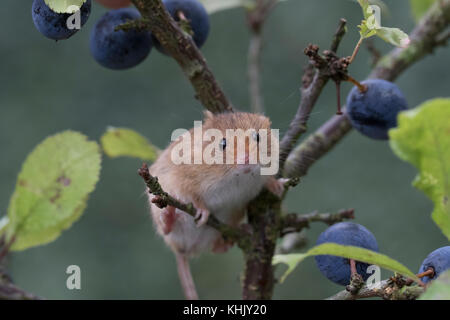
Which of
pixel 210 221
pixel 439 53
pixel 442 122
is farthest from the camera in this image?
pixel 439 53

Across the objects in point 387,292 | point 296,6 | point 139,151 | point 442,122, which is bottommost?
point 387,292

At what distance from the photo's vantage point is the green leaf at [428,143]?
2.63ft

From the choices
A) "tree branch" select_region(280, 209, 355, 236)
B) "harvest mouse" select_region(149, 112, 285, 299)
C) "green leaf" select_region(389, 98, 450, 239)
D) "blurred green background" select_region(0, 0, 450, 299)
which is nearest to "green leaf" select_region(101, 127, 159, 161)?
"harvest mouse" select_region(149, 112, 285, 299)

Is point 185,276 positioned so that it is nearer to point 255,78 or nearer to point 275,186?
point 275,186

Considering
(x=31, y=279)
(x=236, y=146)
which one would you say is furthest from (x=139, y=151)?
(x=31, y=279)

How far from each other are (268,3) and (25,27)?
8.76 ft

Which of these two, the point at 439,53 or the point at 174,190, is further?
the point at 439,53

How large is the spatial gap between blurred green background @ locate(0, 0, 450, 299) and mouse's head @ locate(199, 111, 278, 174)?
224cm

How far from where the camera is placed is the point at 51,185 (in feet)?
4.42

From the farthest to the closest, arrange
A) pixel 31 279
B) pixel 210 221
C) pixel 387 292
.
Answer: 1. pixel 31 279
2. pixel 210 221
3. pixel 387 292

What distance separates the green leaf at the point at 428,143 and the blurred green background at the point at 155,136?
9.47ft

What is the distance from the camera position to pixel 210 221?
1414 mm

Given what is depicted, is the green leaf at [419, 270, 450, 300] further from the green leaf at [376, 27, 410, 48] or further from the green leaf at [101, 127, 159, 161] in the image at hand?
the green leaf at [101, 127, 159, 161]

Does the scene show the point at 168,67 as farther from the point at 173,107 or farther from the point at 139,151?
the point at 139,151
